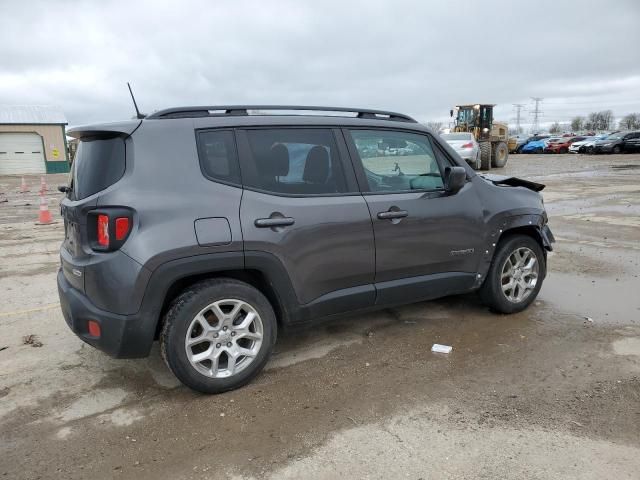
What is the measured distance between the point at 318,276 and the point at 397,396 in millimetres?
955

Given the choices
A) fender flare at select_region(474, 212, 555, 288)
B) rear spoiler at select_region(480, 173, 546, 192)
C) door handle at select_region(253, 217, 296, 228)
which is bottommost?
fender flare at select_region(474, 212, 555, 288)

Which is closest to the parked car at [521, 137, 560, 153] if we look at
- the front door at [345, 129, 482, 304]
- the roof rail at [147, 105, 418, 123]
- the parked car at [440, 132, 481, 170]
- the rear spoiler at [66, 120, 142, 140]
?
the parked car at [440, 132, 481, 170]

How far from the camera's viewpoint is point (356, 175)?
380cm

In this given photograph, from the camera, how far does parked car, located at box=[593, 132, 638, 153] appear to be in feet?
123

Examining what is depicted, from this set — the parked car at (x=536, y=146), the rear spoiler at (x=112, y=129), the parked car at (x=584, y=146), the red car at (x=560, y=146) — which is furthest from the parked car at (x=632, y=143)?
the rear spoiler at (x=112, y=129)

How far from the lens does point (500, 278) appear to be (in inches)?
179

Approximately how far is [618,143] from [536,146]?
833cm

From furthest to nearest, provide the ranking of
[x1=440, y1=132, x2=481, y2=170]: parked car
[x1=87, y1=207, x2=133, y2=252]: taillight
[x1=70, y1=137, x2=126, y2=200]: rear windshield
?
[x1=440, y1=132, x2=481, y2=170]: parked car < [x1=70, y1=137, x2=126, y2=200]: rear windshield < [x1=87, y1=207, x2=133, y2=252]: taillight

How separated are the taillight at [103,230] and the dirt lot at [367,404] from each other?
3.53ft

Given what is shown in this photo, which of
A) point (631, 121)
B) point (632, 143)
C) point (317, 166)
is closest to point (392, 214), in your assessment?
point (317, 166)

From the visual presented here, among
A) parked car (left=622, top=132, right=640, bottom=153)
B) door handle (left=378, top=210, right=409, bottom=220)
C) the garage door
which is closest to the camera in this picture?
door handle (left=378, top=210, right=409, bottom=220)

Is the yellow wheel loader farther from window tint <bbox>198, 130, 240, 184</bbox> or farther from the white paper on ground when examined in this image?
window tint <bbox>198, 130, 240, 184</bbox>

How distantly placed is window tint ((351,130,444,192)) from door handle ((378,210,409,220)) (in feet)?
0.63

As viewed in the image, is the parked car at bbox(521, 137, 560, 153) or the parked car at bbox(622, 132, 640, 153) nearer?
the parked car at bbox(622, 132, 640, 153)
